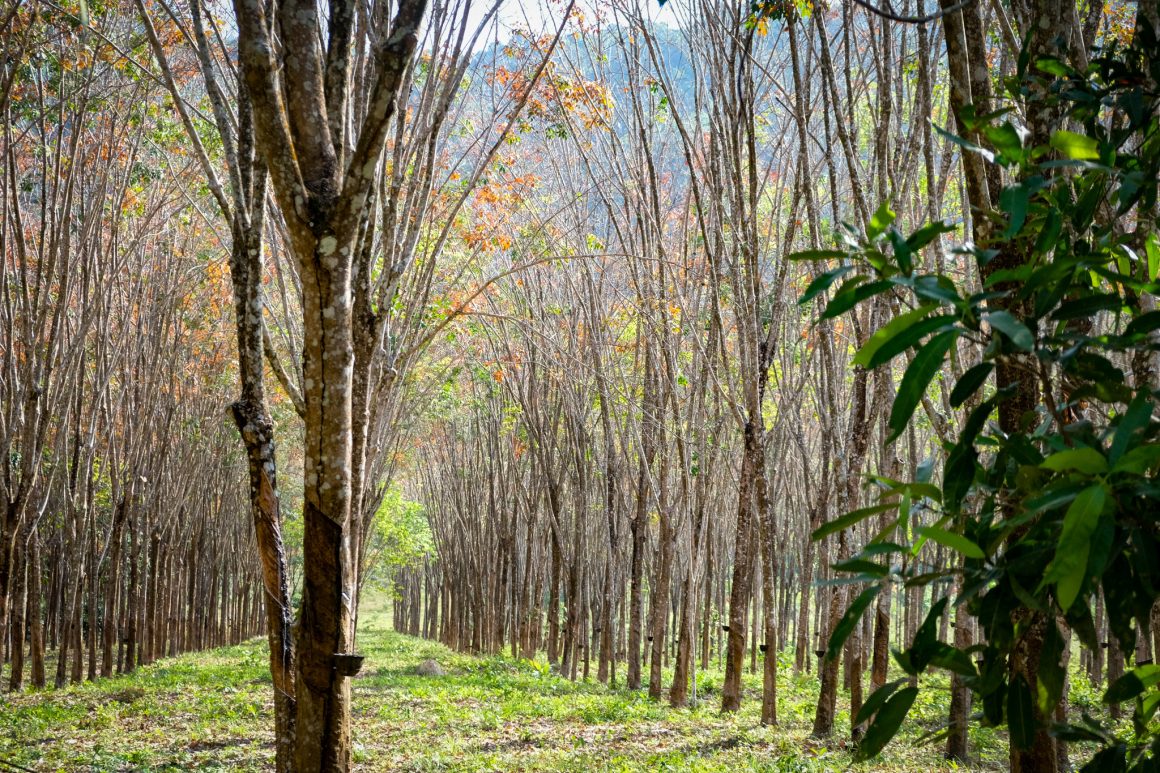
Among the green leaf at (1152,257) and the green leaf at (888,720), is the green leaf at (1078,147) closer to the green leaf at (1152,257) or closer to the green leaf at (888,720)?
the green leaf at (1152,257)

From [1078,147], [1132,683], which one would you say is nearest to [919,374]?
[1078,147]

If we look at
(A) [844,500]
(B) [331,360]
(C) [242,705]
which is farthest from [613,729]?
(B) [331,360]

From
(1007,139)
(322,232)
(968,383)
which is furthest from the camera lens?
(322,232)

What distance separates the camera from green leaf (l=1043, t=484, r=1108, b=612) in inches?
38.3

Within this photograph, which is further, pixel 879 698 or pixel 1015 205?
pixel 879 698

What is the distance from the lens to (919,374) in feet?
3.79

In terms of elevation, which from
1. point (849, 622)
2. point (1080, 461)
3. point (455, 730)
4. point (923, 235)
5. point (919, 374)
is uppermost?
point (923, 235)

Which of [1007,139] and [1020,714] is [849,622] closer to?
[1020,714]

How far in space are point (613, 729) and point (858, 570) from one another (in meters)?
7.64

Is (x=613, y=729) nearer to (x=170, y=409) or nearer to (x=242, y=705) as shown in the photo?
(x=242, y=705)

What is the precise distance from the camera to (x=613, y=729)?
838 centimetres

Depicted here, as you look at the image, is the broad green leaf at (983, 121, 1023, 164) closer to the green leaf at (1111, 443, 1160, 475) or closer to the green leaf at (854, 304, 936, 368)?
the green leaf at (854, 304, 936, 368)

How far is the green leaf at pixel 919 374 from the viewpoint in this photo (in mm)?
1116

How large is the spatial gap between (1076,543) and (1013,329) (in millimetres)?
254
